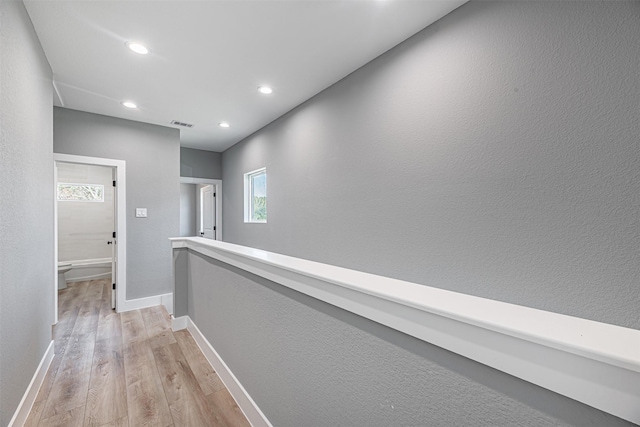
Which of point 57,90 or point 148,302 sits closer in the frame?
point 57,90

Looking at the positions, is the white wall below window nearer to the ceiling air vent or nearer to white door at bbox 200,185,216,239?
white door at bbox 200,185,216,239

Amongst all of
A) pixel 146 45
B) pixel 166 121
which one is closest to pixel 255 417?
pixel 146 45

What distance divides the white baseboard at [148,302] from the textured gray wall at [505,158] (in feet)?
8.11

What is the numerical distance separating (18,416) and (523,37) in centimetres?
340

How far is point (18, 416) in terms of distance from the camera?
1.47 m

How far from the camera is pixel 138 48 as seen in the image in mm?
2057

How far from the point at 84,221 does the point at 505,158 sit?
666 centimetres

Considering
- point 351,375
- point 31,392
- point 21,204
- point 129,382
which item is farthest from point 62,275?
point 351,375

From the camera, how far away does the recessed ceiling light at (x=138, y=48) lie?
6.60ft

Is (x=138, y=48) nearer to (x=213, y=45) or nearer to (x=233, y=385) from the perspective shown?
(x=213, y=45)

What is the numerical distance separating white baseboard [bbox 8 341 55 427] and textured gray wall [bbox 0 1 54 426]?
0.15ft

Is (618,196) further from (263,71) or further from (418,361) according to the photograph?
(263,71)

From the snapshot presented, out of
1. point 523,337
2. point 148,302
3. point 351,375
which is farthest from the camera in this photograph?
point 148,302

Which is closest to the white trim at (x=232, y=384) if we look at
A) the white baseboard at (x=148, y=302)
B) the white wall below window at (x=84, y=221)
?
the white baseboard at (x=148, y=302)
